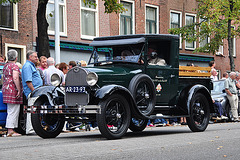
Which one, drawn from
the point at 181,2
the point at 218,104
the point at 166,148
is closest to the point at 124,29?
the point at 181,2

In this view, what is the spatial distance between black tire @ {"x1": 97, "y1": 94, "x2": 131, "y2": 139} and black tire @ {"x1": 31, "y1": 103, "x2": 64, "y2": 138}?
130cm

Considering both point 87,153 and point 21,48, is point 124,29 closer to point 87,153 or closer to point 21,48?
point 21,48

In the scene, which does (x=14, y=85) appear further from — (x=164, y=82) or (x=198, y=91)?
(x=198, y=91)

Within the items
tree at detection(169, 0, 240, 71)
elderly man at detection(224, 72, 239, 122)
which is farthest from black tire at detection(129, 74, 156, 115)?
tree at detection(169, 0, 240, 71)

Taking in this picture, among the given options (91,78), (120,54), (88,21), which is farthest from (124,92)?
(88,21)

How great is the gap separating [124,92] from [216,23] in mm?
20991

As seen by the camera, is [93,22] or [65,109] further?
[93,22]

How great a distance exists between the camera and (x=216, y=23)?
3014cm

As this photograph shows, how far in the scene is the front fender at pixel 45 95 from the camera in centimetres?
1051

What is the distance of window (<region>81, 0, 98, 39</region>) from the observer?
27397 millimetres

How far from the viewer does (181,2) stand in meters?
34.9

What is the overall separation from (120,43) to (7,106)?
10.1 feet

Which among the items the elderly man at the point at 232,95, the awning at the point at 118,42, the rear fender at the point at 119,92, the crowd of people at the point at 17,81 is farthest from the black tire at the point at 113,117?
the elderly man at the point at 232,95

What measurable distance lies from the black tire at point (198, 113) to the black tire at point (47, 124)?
3062 millimetres
